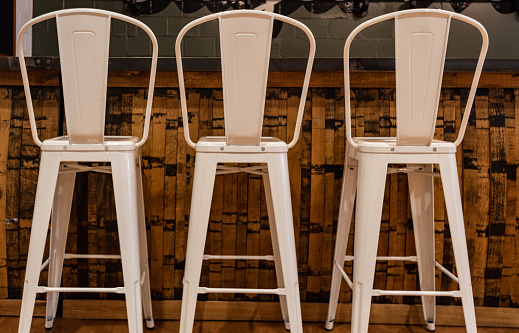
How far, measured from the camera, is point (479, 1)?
3.58 m

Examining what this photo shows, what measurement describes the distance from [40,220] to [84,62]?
0.52 meters

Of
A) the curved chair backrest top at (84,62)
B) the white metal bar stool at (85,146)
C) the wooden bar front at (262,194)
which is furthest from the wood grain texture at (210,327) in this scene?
the curved chair backrest top at (84,62)

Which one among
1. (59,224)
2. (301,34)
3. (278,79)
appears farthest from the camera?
(301,34)

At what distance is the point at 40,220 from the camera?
1.44 metres

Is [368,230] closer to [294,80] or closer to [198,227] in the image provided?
[198,227]

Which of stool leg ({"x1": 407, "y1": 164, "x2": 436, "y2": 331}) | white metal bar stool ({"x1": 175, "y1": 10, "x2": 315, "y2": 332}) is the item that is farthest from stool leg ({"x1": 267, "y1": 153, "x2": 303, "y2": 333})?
stool leg ({"x1": 407, "y1": 164, "x2": 436, "y2": 331})

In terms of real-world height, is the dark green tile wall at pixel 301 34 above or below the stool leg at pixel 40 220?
above

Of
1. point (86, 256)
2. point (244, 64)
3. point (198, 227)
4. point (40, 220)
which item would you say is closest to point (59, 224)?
point (86, 256)

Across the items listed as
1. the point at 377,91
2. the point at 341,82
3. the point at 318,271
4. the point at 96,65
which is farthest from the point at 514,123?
the point at 96,65

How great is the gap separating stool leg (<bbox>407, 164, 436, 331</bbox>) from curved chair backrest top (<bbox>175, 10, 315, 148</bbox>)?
734mm

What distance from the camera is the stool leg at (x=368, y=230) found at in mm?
1442

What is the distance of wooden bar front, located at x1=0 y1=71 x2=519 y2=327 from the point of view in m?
1.90

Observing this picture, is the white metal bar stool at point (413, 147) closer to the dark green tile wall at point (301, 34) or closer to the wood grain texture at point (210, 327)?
the wood grain texture at point (210, 327)

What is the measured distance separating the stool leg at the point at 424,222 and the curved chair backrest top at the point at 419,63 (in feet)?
1.27
